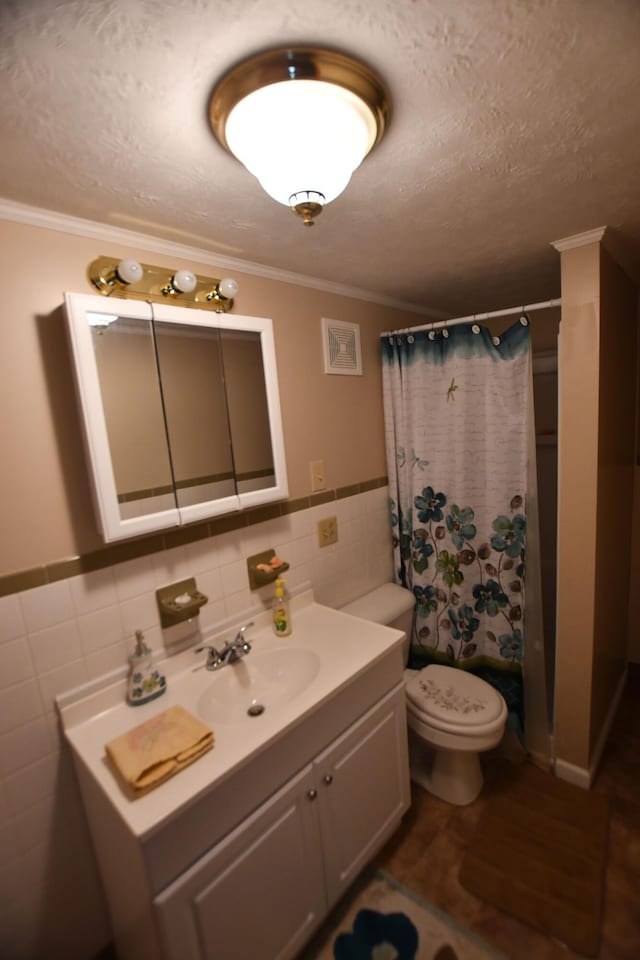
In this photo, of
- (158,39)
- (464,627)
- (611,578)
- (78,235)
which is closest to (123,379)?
(78,235)

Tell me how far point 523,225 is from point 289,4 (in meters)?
1.07

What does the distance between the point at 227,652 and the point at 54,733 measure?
1.63 ft

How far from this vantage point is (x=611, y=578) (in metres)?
1.90

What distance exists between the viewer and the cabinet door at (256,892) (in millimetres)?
912

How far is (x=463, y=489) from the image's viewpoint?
194 centimetres

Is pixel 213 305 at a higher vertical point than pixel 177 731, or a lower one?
higher

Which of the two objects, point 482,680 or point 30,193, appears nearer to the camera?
A: point 30,193

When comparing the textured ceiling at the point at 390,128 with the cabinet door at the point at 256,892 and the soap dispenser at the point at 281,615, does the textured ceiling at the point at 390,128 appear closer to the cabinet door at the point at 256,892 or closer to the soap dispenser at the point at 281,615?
the soap dispenser at the point at 281,615

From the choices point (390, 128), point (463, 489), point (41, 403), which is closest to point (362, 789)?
point (463, 489)

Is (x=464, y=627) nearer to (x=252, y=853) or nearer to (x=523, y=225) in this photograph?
(x=252, y=853)

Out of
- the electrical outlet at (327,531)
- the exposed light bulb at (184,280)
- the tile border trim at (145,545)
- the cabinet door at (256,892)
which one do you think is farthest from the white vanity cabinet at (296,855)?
the exposed light bulb at (184,280)

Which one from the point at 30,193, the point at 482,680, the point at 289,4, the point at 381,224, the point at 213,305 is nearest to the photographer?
the point at 289,4

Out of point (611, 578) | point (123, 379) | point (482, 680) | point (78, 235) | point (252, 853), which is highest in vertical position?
point (78, 235)

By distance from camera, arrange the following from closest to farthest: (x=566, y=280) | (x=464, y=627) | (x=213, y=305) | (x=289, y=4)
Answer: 1. (x=289, y=4)
2. (x=213, y=305)
3. (x=566, y=280)
4. (x=464, y=627)
